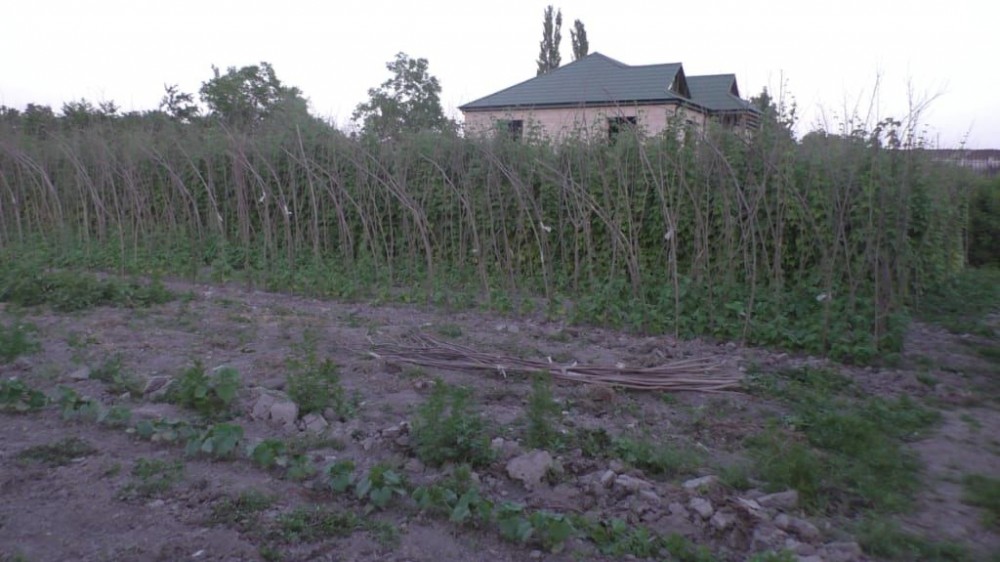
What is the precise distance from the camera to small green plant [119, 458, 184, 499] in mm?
3785

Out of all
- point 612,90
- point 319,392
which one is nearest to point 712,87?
point 612,90

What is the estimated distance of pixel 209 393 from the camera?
16.3ft

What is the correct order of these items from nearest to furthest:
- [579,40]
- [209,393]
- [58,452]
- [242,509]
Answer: [242,509]
[58,452]
[209,393]
[579,40]

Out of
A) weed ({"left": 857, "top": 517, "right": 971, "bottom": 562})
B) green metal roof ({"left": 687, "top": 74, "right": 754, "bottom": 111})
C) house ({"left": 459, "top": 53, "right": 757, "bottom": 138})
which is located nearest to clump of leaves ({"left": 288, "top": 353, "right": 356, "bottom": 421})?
weed ({"left": 857, "top": 517, "right": 971, "bottom": 562})

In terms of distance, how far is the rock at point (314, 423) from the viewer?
15.3ft

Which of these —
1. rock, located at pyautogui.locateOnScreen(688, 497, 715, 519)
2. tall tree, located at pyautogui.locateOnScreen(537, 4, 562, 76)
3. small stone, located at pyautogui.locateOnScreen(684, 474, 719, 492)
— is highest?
tall tree, located at pyautogui.locateOnScreen(537, 4, 562, 76)

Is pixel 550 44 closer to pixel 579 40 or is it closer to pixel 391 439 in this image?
pixel 579 40

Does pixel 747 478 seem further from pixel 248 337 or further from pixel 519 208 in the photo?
pixel 519 208

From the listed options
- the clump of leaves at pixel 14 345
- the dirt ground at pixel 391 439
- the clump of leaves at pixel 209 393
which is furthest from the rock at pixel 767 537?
the clump of leaves at pixel 14 345

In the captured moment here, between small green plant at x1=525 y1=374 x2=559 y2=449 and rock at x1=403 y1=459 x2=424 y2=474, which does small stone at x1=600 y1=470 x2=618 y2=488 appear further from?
rock at x1=403 y1=459 x2=424 y2=474

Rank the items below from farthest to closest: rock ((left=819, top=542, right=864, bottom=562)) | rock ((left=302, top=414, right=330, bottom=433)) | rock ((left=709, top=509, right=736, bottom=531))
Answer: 1. rock ((left=302, top=414, right=330, bottom=433))
2. rock ((left=709, top=509, right=736, bottom=531))
3. rock ((left=819, top=542, right=864, bottom=562))

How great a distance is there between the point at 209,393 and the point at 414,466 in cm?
162

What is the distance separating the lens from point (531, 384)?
5621mm

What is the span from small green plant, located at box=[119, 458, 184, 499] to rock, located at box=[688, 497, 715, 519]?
2512mm
